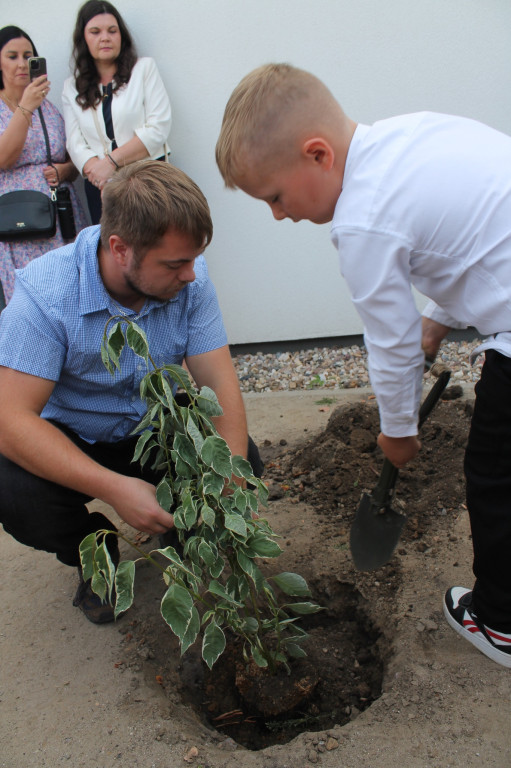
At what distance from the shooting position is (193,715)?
2029mm

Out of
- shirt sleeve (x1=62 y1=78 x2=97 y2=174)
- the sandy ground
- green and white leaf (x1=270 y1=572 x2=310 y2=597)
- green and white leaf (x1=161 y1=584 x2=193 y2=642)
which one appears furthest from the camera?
shirt sleeve (x1=62 y1=78 x2=97 y2=174)

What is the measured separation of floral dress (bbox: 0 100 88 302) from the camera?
12.6 ft

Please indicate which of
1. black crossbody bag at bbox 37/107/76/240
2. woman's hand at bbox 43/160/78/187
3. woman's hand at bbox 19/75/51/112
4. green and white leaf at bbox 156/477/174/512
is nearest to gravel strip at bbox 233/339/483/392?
black crossbody bag at bbox 37/107/76/240

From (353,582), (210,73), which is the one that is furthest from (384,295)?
(210,73)

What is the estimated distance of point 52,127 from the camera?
3988mm

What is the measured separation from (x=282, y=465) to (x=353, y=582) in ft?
3.08

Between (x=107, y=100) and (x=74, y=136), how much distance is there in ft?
0.97

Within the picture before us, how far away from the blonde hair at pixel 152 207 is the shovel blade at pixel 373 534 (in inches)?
42.6

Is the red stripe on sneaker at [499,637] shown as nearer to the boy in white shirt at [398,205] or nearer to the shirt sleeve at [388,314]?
the boy in white shirt at [398,205]

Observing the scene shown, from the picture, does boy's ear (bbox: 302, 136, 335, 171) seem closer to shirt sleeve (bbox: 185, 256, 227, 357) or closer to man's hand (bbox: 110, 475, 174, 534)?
shirt sleeve (bbox: 185, 256, 227, 357)

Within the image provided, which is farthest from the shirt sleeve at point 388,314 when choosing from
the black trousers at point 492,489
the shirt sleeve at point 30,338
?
the shirt sleeve at point 30,338

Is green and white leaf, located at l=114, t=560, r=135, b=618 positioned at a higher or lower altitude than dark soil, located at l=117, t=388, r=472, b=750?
higher

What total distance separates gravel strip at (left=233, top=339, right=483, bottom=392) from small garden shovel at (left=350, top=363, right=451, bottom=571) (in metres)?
1.97

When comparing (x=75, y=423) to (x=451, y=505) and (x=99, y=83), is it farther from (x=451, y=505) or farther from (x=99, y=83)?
(x=99, y=83)
